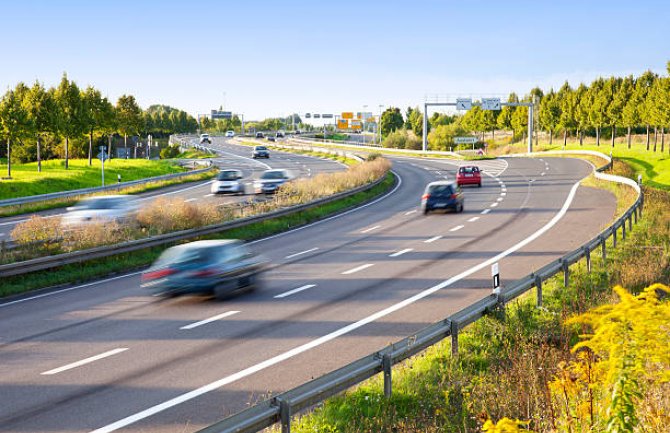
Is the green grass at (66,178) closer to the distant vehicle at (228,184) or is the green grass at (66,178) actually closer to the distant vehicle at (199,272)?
the distant vehicle at (228,184)

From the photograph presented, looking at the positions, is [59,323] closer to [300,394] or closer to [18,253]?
[18,253]

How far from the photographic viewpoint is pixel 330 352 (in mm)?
11211

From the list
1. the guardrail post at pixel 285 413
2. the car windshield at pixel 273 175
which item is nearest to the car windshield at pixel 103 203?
the car windshield at pixel 273 175

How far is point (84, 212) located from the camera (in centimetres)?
2444

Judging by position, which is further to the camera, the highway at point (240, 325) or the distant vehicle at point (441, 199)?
the distant vehicle at point (441, 199)

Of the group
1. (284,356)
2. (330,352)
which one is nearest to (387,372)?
(330,352)

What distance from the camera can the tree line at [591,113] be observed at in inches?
3081

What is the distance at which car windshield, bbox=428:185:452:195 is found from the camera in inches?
1217

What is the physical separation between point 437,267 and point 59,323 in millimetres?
9714

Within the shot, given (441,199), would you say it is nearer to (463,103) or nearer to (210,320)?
(210,320)

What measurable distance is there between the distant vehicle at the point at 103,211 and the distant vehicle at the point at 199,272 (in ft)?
28.0

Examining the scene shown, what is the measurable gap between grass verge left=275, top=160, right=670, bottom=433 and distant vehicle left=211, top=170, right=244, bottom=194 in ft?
94.5

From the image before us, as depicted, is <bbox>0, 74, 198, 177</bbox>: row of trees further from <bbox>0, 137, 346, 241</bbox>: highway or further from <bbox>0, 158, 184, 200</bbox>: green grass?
<bbox>0, 137, 346, 241</bbox>: highway

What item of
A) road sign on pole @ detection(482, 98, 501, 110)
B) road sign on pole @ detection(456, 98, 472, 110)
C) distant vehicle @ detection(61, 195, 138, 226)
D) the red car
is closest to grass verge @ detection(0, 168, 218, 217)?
distant vehicle @ detection(61, 195, 138, 226)
